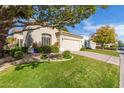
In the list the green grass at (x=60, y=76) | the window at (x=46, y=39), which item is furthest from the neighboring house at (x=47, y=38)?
the green grass at (x=60, y=76)

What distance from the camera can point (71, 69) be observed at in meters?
14.9

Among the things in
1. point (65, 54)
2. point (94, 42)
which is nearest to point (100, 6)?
point (65, 54)

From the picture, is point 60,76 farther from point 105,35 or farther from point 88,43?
point 105,35

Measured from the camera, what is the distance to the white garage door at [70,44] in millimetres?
27906

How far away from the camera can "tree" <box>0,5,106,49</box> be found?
12.1 m

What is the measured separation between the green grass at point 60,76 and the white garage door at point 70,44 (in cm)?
1146

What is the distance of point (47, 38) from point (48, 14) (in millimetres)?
14467

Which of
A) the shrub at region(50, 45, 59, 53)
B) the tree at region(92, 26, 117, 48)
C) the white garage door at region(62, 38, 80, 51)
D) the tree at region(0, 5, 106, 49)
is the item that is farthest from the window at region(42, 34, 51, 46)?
the tree at region(92, 26, 117, 48)

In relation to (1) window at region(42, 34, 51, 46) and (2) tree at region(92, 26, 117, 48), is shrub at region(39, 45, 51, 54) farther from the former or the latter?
(2) tree at region(92, 26, 117, 48)

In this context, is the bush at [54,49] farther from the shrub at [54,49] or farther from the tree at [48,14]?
the tree at [48,14]

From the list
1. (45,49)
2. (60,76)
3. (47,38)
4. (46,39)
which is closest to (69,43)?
(47,38)

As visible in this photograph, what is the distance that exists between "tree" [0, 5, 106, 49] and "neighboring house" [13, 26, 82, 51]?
11359mm
